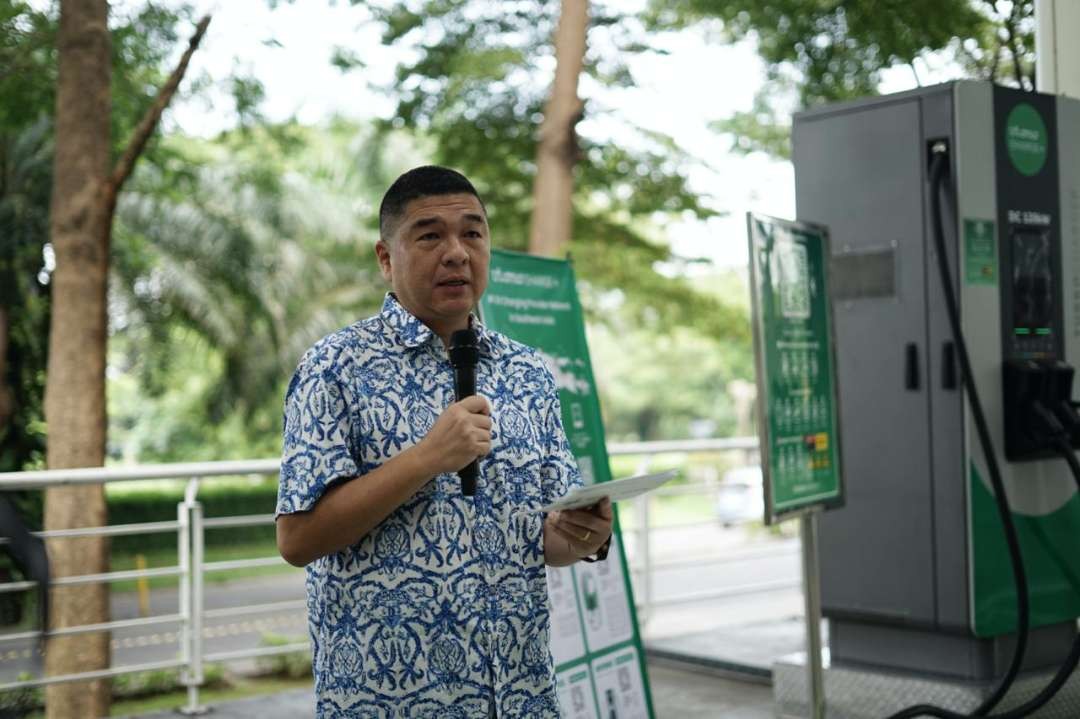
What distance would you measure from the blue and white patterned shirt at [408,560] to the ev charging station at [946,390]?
88.0 inches

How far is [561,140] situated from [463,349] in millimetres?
8234

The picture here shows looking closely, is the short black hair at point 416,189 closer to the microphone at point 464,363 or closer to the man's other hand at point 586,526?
the microphone at point 464,363

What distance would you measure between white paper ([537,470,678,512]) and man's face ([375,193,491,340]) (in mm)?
313

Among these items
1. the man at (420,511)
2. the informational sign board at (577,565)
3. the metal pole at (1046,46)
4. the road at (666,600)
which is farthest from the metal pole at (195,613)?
the metal pole at (1046,46)

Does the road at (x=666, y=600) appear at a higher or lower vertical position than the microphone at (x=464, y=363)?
lower

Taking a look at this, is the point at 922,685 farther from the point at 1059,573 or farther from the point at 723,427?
the point at 723,427

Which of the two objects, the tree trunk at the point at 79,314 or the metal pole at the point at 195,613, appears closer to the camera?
the metal pole at the point at 195,613

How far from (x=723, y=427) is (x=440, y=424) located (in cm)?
3422

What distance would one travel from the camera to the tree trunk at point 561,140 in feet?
31.6

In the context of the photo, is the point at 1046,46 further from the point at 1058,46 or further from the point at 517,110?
the point at 517,110

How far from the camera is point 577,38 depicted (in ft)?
31.6

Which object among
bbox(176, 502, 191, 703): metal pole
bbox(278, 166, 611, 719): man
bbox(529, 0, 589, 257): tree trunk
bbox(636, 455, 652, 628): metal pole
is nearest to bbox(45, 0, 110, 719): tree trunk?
bbox(176, 502, 191, 703): metal pole

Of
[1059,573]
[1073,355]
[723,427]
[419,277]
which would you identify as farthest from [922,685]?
[723,427]

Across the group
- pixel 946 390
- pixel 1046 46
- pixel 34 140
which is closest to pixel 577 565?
pixel 946 390
